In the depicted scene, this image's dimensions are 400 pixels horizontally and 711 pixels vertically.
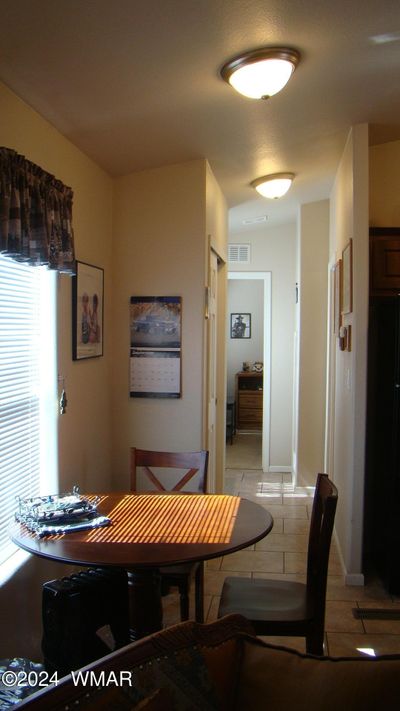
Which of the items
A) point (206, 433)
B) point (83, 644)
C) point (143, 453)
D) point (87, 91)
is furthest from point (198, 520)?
point (87, 91)

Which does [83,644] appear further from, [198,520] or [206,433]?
[206,433]

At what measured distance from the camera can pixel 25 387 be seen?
2551mm

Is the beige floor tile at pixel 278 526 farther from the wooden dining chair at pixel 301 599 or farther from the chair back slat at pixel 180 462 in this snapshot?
the wooden dining chair at pixel 301 599

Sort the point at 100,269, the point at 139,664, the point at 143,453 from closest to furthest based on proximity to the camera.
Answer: the point at 139,664 < the point at 143,453 < the point at 100,269

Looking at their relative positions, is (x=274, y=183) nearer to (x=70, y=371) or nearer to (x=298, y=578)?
(x=70, y=371)

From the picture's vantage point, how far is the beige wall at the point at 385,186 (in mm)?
3786

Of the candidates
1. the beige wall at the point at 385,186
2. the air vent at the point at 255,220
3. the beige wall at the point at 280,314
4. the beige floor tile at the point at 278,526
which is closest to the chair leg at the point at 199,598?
the beige floor tile at the point at 278,526

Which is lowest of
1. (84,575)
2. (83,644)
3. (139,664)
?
(83,644)

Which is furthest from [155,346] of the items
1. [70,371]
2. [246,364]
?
[246,364]

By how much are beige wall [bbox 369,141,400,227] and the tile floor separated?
7.37 ft

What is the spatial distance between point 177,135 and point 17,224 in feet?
4.31

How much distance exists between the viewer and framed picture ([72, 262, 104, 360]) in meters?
2.95

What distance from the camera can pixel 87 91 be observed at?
2.39 metres

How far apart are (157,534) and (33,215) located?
128cm
